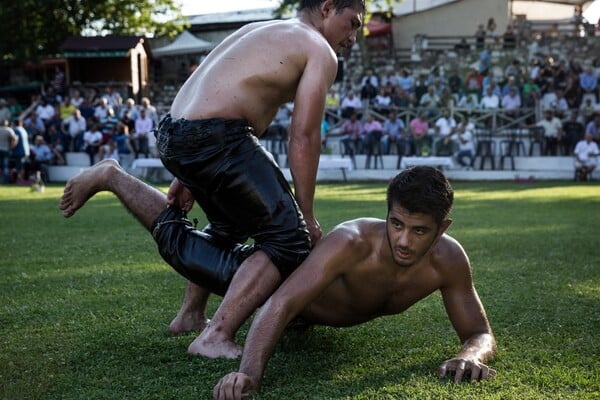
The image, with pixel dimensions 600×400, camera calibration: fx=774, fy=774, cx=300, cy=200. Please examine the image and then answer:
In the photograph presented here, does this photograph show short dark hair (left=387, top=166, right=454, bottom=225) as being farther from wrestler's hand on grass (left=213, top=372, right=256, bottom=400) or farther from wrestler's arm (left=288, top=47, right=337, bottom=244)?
wrestler's hand on grass (left=213, top=372, right=256, bottom=400)

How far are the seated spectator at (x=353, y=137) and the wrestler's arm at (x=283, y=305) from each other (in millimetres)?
17674

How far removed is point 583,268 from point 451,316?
293 centimetres

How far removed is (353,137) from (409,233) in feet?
58.6

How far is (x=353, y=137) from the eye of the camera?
69.1 ft

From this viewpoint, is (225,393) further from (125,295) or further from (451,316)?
(125,295)

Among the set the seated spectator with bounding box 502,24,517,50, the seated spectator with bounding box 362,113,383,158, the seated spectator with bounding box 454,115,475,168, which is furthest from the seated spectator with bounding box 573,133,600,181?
the seated spectator with bounding box 502,24,517,50

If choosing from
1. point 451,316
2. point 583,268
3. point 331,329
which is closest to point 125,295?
point 331,329

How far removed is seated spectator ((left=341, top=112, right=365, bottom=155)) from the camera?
21000 mm

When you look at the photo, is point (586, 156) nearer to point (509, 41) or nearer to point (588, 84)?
point (588, 84)

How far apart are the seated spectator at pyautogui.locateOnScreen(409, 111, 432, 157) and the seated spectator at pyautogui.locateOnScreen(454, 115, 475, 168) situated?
2.54 feet

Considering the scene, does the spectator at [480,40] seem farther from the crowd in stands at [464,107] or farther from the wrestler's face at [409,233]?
the wrestler's face at [409,233]

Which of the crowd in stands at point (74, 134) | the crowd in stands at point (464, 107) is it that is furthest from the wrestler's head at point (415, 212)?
the crowd in stands at point (74, 134)

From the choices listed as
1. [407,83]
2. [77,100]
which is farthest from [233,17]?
[407,83]

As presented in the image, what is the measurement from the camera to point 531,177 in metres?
19.3
